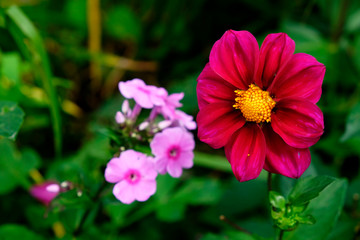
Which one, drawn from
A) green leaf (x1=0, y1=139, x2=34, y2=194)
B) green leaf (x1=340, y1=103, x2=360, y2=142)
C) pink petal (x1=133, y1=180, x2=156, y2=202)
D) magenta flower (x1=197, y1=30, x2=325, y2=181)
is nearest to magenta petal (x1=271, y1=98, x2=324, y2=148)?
magenta flower (x1=197, y1=30, x2=325, y2=181)

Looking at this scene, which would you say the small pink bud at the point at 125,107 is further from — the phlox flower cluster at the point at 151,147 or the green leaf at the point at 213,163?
the green leaf at the point at 213,163

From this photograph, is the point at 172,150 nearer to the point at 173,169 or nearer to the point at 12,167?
the point at 173,169

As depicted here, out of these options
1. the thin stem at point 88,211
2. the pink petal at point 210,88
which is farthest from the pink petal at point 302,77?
the thin stem at point 88,211

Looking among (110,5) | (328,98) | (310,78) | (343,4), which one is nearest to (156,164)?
(310,78)

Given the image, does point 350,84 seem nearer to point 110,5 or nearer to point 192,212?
point 192,212

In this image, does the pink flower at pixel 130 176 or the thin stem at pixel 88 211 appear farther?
the thin stem at pixel 88 211

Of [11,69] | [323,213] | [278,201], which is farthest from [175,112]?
[11,69]
